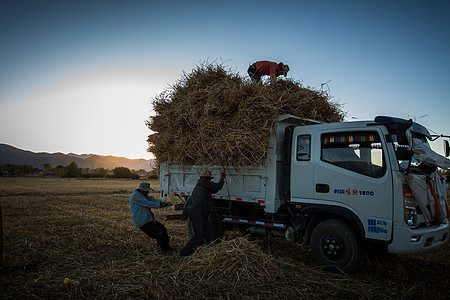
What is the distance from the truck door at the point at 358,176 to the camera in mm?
5188

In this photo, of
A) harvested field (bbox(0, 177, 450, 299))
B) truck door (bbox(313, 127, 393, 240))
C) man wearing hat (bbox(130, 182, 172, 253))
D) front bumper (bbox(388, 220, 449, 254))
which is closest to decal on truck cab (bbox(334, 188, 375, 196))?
truck door (bbox(313, 127, 393, 240))

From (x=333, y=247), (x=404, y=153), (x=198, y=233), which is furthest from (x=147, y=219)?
(x=404, y=153)

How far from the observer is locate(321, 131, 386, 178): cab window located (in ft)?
17.6

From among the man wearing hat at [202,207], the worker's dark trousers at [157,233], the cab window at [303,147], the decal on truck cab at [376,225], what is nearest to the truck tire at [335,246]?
the decal on truck cab at [376,225]

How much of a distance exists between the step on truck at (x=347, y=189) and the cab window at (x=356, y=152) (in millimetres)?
16

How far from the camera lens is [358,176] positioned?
5.48 m

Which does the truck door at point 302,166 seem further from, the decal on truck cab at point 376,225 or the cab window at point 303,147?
the decal on truck cab at point 376,225

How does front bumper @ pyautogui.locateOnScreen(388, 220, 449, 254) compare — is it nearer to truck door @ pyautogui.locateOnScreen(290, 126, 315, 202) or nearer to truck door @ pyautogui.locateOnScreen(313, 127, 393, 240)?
truck door @ pyautogui.locateOnScreen(313, 127, 393, 240)

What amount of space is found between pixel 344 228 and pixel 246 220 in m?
2.19

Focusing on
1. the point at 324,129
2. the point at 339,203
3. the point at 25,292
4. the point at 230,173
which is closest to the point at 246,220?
the point at 230,173

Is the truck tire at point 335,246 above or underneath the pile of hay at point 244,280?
above

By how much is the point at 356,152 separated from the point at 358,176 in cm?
44

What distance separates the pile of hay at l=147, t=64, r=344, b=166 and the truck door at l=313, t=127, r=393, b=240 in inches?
Answer: 46.4

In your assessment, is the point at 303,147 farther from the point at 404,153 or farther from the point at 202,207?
the point at 202,207
